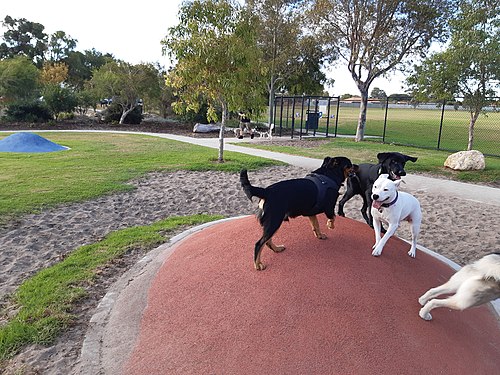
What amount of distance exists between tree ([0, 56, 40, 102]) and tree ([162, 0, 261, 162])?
19307 mm

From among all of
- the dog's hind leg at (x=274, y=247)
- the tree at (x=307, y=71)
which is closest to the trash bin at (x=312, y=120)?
the tree at (x=307, y=71)

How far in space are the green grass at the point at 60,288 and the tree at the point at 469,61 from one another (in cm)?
1404

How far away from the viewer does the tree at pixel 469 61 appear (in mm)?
14836

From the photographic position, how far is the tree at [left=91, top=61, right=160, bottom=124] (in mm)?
25125

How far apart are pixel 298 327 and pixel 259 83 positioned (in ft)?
35.2

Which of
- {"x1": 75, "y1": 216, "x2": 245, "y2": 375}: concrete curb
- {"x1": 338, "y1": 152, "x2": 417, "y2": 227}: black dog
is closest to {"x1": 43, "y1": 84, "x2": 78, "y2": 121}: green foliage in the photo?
{"x1": 75, "y1": 216, "x2": 245, "y2": 375}: concrete curb

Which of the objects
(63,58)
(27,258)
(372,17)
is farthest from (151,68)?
(63,58)

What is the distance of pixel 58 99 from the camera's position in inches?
1048

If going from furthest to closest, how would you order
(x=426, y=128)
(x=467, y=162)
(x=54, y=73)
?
(x=54, y=73)
(x=426, y=128)
(x=467, y=162)

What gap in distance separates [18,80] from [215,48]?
2080 centimetres

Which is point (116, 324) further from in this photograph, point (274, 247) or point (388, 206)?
point (388, 206)

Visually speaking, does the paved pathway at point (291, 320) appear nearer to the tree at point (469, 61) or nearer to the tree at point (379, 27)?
the tree at point (469, 61)

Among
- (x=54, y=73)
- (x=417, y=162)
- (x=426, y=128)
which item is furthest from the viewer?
(x=54, y=73)

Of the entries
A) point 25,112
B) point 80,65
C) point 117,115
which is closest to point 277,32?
point 117,115
